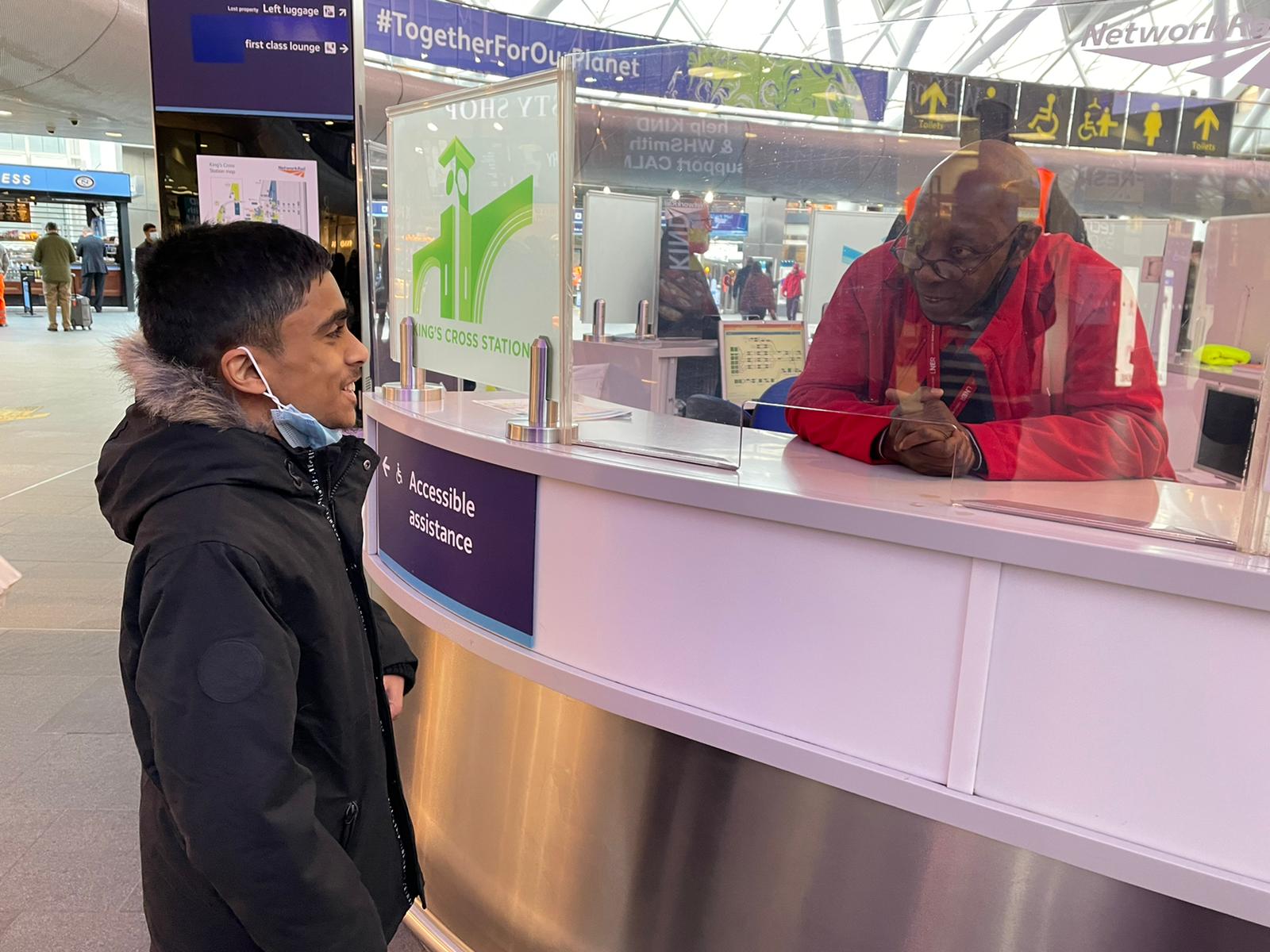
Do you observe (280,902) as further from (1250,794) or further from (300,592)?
(1250,794)

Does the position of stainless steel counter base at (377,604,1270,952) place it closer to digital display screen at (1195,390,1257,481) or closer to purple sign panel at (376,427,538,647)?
purple sign panel at (376,427,538,647)

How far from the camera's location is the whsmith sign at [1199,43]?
3.85 ft

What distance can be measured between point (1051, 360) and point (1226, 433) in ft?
0.88

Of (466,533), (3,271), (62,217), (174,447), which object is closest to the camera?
(174,447)

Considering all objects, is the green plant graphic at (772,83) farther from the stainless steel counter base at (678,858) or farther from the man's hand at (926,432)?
the stainless steel counter base at (678,858)

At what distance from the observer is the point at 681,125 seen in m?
1.89

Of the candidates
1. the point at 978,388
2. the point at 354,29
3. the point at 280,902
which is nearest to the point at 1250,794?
the point at 978,388

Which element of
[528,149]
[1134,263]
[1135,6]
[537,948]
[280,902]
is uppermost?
[1135,6]

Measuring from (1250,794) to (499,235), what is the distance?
1588 millimetres

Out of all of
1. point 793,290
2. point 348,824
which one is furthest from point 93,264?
point 348,824

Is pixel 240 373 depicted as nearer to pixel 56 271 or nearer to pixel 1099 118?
pixel 1099 118

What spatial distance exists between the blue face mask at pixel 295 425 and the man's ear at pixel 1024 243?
1.07 metres

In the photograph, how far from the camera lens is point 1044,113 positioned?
4.65 feet

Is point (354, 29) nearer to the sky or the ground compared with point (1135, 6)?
nearer to the sky
